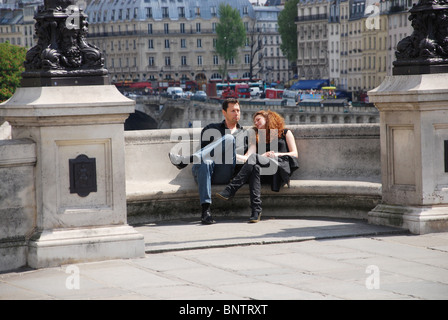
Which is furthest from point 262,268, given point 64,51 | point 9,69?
point 9,69

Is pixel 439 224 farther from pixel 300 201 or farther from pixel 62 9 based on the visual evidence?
pixel 62 9

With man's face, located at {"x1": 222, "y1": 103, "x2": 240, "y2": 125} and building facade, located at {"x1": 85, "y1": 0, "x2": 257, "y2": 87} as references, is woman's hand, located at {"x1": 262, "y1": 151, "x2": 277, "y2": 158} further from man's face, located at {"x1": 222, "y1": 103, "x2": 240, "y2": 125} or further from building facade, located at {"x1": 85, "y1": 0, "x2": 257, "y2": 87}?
building facade, located at {"x1": 85, "y1": 0, "x2": 257, "y2": 87}

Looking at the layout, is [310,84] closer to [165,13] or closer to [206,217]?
[165,13]

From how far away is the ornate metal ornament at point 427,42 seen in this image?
9.95m

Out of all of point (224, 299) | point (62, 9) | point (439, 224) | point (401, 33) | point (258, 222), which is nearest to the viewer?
point (224, 299)

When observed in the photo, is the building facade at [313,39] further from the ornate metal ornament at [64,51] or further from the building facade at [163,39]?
the ornate metal ornament at [64,51]

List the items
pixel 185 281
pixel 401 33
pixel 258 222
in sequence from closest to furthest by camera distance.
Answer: pixel 185 281, pixel 258 222, pixel 401 33

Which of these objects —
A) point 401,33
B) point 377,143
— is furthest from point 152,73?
point 377,143

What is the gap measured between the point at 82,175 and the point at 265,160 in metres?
2.44

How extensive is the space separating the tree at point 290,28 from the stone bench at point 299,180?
13130 centimetres

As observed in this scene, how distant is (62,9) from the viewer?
877 centimetres

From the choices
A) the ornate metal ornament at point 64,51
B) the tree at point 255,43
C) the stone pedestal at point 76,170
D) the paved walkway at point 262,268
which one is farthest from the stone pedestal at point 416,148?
the tree at point 255,43

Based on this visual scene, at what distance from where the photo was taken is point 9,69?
95.1 metres
